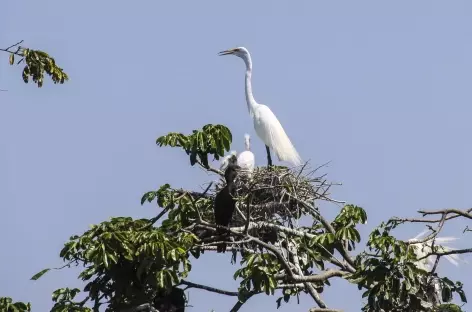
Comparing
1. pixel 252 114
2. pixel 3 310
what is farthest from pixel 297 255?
pixel 252 114

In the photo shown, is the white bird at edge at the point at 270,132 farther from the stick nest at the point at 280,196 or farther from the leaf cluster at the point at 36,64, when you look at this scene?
the leaf cluster at the point at 36,64

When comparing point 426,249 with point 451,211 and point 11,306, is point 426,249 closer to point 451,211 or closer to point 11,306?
point 451,211

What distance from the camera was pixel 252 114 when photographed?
549 inches

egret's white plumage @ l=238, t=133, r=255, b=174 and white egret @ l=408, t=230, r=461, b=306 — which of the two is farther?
egret's white plumage @ l=238, t=133, r=255, b=174

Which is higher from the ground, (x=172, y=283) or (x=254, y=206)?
(x=254, y=206)

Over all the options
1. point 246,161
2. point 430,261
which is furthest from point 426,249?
point 246,161

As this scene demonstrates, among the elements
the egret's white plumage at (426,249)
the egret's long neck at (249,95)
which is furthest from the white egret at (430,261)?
the egret's long neck at (249,95)

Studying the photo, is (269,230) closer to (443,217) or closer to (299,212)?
(299,212)

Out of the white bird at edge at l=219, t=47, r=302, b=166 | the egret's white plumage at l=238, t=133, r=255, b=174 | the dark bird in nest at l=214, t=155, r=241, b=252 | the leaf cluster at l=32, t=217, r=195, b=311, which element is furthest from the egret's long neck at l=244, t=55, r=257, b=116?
the leaf cluster at l=32, t=217, r=195, b=311

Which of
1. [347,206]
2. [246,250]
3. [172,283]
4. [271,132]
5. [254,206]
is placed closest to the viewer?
[172,283]

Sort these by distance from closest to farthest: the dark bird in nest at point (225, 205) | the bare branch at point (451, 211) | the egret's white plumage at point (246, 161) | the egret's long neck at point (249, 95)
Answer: the bare branch at point (451, 211), the dark bird in nest at point (225, 205), the egret's white plumage at point (246, 161), the egret's long neck at point (249, 95)

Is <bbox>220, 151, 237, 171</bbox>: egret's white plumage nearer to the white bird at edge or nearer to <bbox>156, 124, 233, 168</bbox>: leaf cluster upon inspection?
the white bird at edge

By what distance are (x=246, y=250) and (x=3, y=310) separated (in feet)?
6.75

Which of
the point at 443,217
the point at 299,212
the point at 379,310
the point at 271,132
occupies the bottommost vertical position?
the point at 379,310
